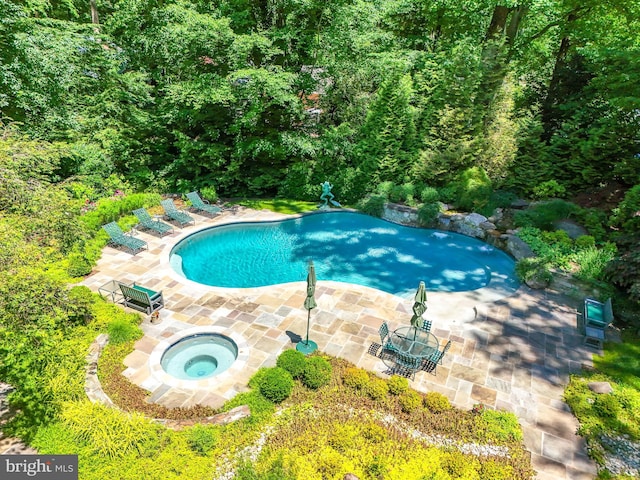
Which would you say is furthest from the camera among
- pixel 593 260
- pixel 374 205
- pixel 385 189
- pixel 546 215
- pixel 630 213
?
pixel 385 189

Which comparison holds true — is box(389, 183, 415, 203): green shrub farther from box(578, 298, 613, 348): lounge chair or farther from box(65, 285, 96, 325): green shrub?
box(65, 285, 96, 325): green shrub

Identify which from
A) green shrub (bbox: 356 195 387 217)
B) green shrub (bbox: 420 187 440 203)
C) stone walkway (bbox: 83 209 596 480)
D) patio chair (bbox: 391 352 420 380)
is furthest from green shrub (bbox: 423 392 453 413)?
green shrub (bbox: 420 187 440 203)

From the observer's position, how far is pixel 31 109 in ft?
59.1

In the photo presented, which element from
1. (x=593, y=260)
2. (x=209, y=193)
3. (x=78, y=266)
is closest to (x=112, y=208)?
(x=78, y=266)

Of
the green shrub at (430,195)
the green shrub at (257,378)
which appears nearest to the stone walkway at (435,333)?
the green shrub at (257,378)

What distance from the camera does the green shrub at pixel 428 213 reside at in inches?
727

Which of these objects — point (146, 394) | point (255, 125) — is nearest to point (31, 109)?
point (255, 125)

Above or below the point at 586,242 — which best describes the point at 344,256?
below

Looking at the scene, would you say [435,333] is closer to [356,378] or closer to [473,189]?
[356,378]

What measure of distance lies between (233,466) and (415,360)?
4855mm

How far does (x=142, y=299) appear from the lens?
37.0 ft

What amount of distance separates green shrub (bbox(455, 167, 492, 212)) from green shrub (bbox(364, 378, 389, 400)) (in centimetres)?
1247

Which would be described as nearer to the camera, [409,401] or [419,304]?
[409,401]

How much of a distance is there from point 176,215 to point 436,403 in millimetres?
13731
